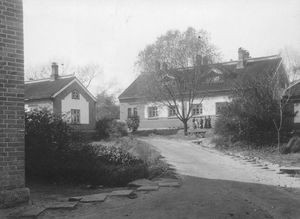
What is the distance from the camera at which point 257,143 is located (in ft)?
67.5

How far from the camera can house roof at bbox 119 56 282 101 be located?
31.7m

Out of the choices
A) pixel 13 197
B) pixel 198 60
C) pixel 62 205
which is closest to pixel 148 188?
pixel 62 205

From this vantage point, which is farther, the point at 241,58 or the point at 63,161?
the point at 241,58

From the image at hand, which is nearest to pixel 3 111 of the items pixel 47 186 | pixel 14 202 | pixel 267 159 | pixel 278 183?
pixel 14 202

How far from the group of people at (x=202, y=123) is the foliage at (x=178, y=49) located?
508cm

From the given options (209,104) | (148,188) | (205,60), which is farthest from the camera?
(209,104)

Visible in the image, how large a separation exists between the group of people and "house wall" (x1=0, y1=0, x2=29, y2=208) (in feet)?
83.6

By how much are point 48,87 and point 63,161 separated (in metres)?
30.1

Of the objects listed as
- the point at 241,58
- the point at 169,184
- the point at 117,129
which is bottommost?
the point at 169,184

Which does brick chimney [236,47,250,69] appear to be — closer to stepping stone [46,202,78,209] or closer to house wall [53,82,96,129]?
house wall [53,82,96,129]

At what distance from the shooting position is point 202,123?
32562 mm

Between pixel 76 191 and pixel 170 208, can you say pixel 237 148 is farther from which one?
pixel 170 208

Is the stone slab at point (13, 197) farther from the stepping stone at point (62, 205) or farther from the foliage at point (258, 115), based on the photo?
the foliage at point (258, 115)

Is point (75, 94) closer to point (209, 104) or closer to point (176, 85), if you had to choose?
point (176, 85)
